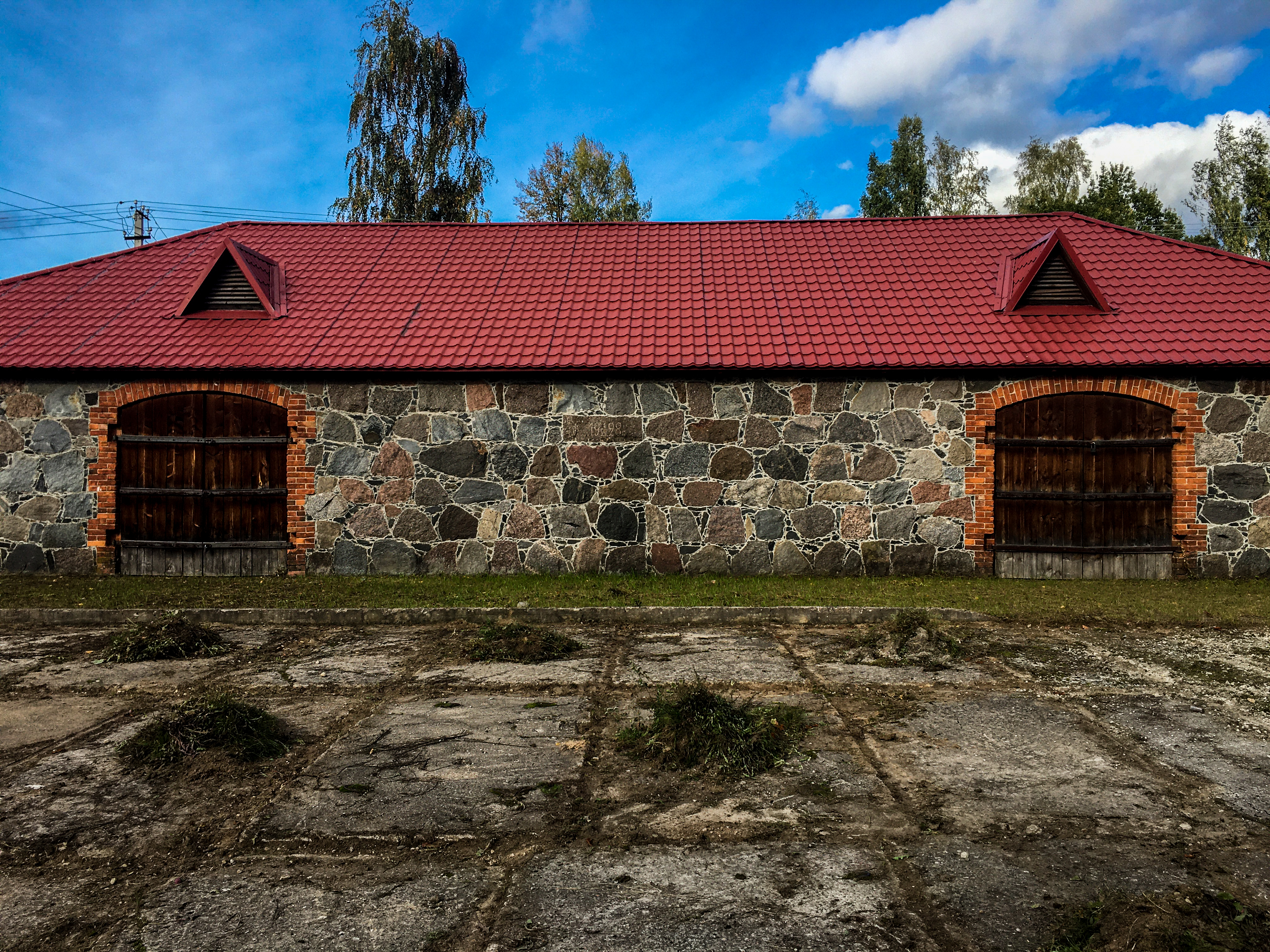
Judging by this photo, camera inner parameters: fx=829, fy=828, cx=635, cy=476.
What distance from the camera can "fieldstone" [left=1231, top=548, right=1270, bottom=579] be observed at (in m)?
10.4

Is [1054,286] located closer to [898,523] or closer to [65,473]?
[898,523]

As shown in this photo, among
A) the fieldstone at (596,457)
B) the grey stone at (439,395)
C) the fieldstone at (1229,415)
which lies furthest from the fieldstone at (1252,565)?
the grey stone at (439,395)

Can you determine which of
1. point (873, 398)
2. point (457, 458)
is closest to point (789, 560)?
point (873, 398)

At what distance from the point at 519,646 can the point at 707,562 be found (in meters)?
4.69

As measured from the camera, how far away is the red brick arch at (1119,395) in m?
10.4

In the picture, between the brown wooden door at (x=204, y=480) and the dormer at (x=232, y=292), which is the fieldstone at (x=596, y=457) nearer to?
the brown wooden door at (x=204, y=480)

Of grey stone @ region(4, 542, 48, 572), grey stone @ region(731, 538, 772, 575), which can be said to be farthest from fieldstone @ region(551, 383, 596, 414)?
grey stone @ region(4, 542, 48, 572)

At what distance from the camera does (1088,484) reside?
10453 millimetres

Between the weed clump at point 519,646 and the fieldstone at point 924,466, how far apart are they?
18.5 feet

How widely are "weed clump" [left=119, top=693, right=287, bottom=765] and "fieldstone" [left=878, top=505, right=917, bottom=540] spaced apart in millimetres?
8023

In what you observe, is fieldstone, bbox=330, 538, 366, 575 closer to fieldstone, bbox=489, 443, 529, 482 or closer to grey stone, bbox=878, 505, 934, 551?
fieldstone, bbox=489, 443, 529, 482

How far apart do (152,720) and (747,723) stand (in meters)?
3.35

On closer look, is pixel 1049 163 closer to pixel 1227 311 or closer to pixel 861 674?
pixel 1227 311

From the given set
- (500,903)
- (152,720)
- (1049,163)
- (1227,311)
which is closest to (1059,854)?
(500,903)
